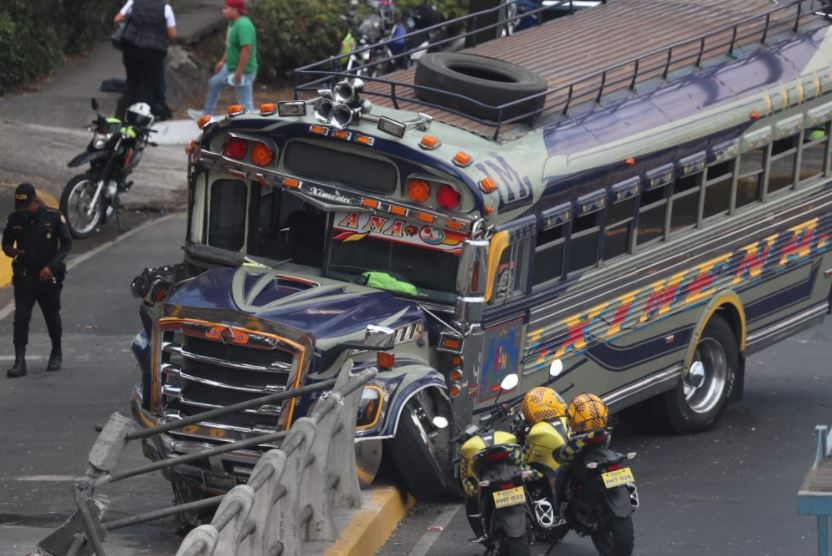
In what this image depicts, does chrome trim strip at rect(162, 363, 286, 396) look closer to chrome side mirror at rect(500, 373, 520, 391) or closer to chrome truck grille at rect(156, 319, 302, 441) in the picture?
chrome truck grille at rect(156, 319, 302, 441)

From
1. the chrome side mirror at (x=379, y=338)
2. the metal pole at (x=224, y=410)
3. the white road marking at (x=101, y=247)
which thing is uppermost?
the chrome side mirror at (x=379, y=338)

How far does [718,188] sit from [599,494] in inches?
166

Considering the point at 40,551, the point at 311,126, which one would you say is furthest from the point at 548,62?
the point at 40,551

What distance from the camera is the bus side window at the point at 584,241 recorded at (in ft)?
39.6

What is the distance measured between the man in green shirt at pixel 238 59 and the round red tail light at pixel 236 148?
1042cm

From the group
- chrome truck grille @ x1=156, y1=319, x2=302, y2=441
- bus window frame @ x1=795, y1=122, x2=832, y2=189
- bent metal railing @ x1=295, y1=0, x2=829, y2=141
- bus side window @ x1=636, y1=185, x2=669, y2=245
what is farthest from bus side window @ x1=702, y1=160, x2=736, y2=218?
chrome truck grille @ x1=156, y1=319, x2=302, y2=441

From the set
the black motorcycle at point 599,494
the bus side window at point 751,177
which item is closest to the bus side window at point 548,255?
the black motorcycle at point 599,494

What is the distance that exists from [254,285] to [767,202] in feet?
16.9

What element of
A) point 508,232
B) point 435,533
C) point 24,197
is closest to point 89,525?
point 435,533

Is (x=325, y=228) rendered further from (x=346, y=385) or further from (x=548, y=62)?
(x=548, y=62)

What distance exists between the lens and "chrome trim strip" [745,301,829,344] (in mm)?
14203

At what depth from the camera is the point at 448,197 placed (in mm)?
10969

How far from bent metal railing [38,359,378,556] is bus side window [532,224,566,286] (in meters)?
1.95

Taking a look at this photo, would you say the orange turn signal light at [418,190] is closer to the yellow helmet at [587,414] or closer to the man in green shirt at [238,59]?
the yellow helmet at [587,414]
